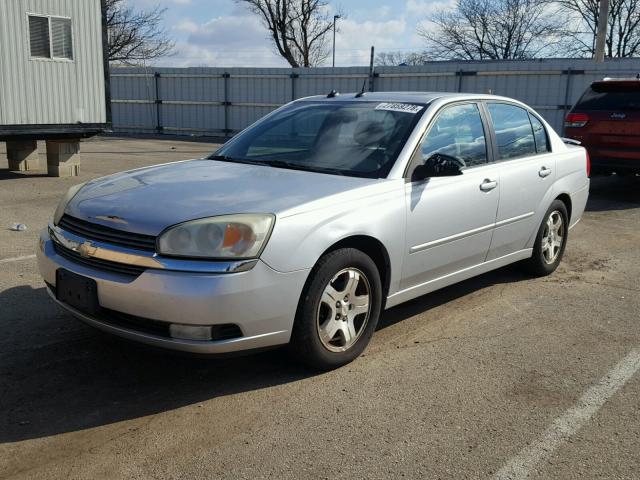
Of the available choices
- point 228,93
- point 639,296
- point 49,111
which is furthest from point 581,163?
point 228,93

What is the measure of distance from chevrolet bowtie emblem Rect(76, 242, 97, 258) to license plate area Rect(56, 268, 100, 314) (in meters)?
0.11

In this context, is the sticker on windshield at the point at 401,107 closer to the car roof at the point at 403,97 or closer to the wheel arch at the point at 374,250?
the car roof at the point at 403,97

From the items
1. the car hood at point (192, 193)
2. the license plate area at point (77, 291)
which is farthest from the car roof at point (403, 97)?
the license plate area at point (77, 291)

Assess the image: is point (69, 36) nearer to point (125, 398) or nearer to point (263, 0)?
point (125, 398)

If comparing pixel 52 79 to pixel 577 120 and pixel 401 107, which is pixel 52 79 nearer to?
pixel 577 120

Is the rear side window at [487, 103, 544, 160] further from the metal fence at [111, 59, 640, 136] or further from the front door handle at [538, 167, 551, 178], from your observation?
the metal fence at [111, 59, 640, 136]

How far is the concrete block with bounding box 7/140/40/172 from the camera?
40.8ft

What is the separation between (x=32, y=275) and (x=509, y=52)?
52524 millimetres

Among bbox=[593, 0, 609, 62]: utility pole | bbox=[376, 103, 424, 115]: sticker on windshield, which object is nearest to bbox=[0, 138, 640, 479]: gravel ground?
bbox=[376, 103, 424, 115]: sticker on windshield

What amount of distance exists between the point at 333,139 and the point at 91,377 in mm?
2178

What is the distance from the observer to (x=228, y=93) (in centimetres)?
2284

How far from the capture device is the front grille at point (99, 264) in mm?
3221

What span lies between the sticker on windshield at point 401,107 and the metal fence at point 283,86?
13526 mm

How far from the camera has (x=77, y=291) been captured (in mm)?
3414
